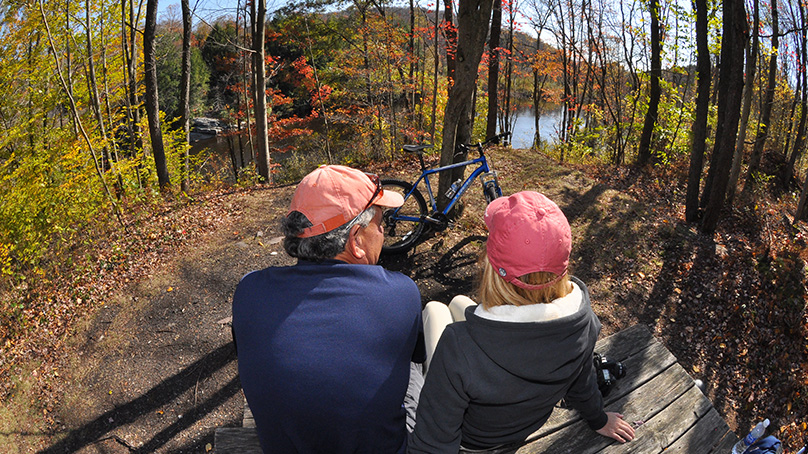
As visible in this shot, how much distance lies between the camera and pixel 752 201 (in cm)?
714

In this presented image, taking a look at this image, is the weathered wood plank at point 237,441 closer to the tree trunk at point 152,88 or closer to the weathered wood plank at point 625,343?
the weathered wood plank at point 625,343

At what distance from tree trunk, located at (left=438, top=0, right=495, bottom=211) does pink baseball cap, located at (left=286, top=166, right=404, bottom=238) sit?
3.45m

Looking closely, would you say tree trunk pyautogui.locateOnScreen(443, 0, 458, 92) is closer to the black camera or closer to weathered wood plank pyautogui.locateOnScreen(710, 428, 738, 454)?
the black camera

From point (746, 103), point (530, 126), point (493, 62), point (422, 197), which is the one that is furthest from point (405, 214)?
point (530, 126)

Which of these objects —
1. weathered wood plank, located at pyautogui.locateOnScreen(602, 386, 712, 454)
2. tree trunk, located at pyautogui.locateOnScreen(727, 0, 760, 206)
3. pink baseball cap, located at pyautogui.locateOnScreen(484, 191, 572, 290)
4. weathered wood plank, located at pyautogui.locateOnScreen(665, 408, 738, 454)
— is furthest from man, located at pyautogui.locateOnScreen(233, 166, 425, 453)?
tree trunk, located at pyautogui.locateOnScreen(727, 0, 760, 206)

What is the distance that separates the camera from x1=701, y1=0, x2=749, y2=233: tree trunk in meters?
5.24

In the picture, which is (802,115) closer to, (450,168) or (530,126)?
(450,168)

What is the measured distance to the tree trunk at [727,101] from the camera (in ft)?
17.2

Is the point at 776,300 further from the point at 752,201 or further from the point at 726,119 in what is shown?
the point at 752,201

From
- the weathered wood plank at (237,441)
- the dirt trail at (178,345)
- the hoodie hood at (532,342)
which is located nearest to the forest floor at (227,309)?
the dirt trail at (178,345)

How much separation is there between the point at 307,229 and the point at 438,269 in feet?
11.4

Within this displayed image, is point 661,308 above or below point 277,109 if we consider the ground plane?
below

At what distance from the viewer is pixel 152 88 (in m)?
8.26

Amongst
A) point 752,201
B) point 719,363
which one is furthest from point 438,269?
point 752,201
